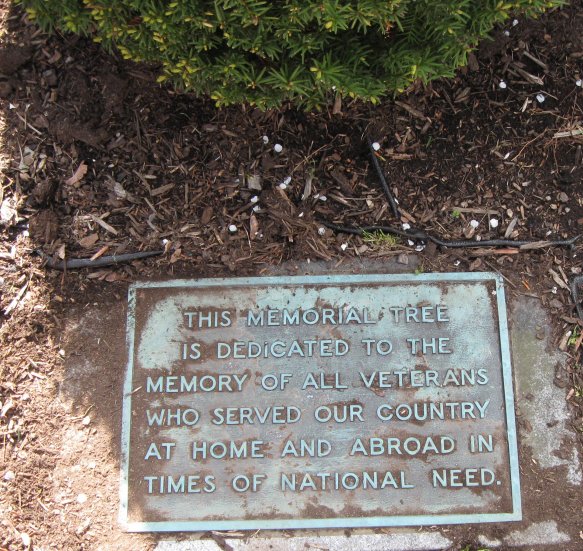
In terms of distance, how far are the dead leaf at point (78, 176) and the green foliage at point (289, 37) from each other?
752mm

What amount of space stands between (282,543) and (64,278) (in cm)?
179

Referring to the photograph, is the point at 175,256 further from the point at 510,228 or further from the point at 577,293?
the point at 577,293

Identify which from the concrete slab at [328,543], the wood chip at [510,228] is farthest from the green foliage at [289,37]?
the concrete slab at [328,543]

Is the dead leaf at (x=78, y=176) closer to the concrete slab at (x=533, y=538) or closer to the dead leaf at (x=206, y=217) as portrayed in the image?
the dead leaf at (x=206, y=217)

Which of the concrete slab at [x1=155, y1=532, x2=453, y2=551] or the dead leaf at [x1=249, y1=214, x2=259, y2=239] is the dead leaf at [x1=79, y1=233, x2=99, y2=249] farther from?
the concrete slab at [x1=155, y1=532, x2=453, y2=551]

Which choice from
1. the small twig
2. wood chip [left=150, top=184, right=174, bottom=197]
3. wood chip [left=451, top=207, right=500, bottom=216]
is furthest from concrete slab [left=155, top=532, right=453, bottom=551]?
wood chip [left=150, top=184, right=174, bottom=197]

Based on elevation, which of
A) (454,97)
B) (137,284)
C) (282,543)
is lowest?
(282,543)

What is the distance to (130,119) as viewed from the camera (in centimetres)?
318

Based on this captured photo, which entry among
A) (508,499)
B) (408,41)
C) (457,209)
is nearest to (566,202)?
(457,209)

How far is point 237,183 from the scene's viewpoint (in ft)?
10.3

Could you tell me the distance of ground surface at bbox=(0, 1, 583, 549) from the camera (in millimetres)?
3070

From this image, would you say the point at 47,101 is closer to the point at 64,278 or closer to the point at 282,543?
the point at 64,278

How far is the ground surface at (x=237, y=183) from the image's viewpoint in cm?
307

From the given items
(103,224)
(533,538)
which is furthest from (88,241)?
(533,538)
